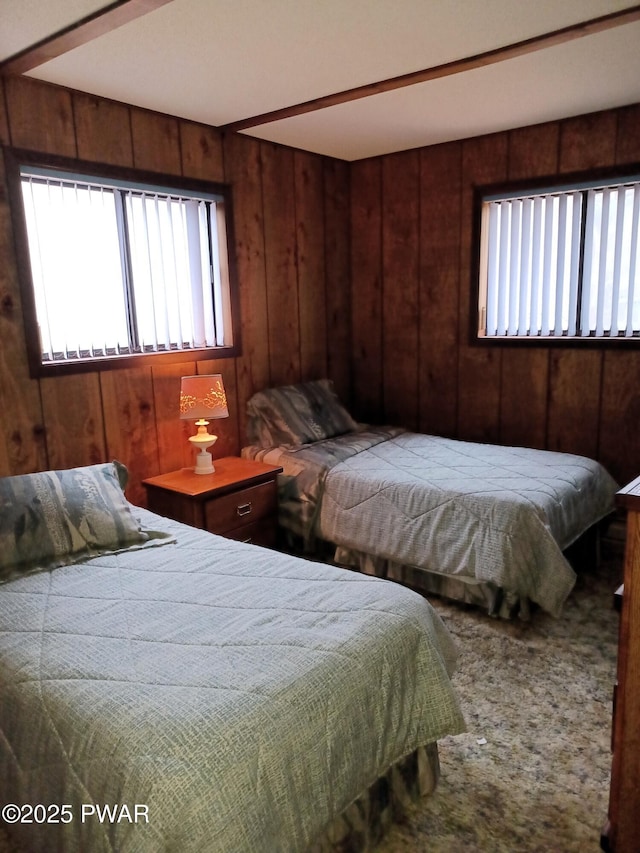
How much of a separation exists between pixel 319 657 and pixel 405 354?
301cm

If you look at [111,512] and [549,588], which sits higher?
[111,512]

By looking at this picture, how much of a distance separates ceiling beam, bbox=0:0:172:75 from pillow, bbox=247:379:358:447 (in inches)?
76.2

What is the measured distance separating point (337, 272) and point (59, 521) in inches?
109

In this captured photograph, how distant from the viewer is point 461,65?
2.45 meters

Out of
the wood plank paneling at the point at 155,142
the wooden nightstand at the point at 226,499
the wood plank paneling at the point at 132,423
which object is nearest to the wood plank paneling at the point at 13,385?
the wood plank paneling at the point at 132,423

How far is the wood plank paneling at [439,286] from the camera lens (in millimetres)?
3854

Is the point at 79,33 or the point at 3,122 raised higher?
the point at 79,33

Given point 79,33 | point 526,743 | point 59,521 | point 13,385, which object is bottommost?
point 526,743

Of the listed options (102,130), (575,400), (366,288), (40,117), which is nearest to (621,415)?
(575,400)

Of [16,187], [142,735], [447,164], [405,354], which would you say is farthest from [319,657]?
[447,164]

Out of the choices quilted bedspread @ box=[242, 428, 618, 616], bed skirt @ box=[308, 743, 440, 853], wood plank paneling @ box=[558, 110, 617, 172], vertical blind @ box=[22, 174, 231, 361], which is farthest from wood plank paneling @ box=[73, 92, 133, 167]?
bed skirt @ box=[308, 743, 440, 853]

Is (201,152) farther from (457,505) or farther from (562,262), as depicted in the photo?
(457,505)

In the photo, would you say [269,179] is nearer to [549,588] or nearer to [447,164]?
[447,164]

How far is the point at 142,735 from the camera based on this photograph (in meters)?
1.20
